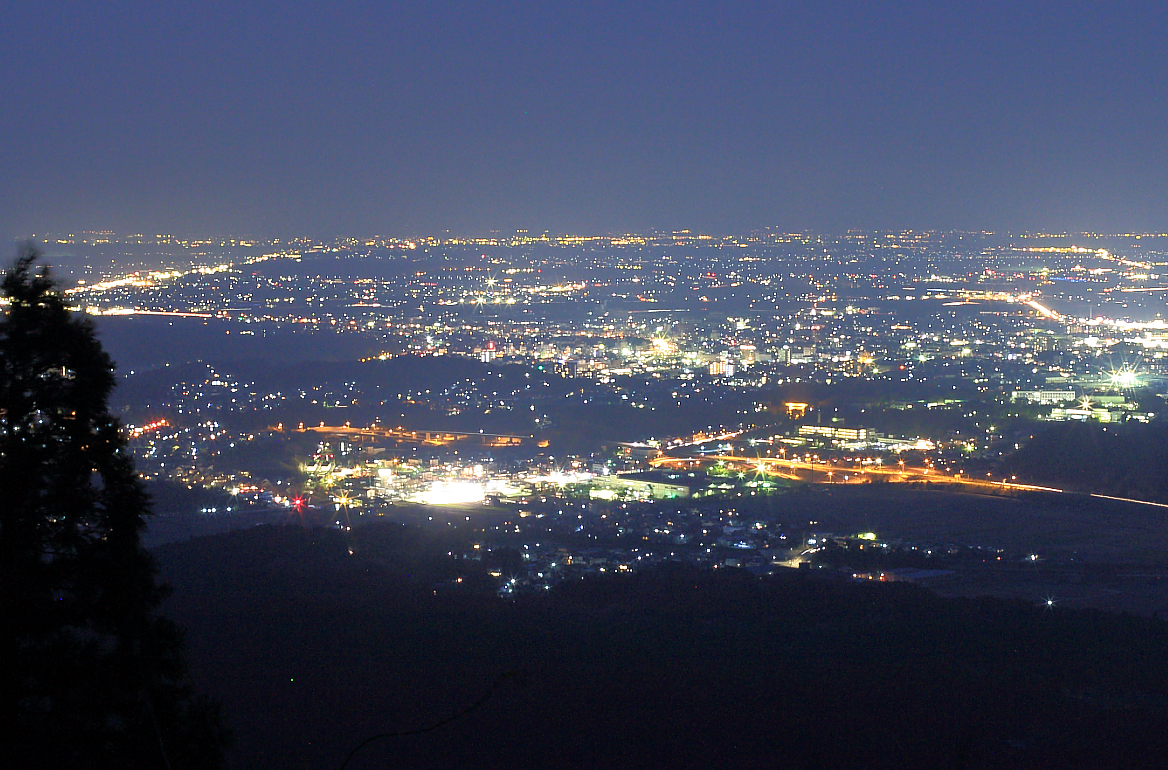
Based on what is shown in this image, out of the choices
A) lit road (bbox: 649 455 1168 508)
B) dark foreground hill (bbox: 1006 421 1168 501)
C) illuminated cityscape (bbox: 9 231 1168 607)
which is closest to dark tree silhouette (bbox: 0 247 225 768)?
illuminated cityscape (bbox: 9 231 1168 607)

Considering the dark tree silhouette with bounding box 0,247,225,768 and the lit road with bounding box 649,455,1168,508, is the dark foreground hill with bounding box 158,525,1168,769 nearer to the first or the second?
the dark tree silhouette with bounding box 0,247,225,768

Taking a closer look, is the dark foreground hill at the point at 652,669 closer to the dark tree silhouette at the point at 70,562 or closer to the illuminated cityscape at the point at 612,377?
the illuminated cityscape at the point at 612,377

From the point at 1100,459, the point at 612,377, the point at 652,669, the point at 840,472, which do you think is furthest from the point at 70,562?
the point at 612,377

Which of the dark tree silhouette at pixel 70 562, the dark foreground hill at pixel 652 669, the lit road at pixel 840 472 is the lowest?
the lit road at pixel 840 472

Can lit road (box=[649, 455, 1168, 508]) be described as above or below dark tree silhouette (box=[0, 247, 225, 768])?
below

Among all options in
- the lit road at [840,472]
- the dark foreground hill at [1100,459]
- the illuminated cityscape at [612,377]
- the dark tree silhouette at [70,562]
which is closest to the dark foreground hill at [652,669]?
the illuminated cityscape at [612,377]

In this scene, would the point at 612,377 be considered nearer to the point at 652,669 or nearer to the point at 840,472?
the point at 840,472
